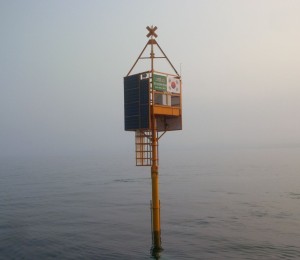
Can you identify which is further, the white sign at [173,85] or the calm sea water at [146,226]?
the calm sea water at [146,226]

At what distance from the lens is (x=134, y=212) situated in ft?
151

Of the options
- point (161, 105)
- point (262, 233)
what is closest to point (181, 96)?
point (161, 105)

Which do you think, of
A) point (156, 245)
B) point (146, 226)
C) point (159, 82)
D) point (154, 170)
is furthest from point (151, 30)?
point (146, 226)

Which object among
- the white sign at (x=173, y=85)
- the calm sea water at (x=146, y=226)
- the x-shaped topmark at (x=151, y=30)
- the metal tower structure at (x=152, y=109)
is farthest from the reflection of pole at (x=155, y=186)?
the x-shaped topmark at (x=151, y=30)

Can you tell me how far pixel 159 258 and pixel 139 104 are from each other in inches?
443

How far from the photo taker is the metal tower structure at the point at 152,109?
22.4 metres

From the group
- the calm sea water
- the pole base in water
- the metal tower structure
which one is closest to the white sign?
the metal tower structure

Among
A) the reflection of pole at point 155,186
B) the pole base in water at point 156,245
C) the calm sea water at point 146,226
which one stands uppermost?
the reflection of pole at point 155,186

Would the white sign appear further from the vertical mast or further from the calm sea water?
the calm sea water

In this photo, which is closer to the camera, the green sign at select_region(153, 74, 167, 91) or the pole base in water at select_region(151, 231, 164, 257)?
the green sign at select_region(153, 74, 167, 91)

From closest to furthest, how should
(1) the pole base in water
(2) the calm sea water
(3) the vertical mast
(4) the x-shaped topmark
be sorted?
(3) the vertical mast, (4) the x-shaped topmark, (1) the pole base in water, (2) the calm sea water

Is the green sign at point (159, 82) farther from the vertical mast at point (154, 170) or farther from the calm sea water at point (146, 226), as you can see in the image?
the calm sea water at point (146, 226)

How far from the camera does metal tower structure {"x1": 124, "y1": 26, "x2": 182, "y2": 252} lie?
22.4 m

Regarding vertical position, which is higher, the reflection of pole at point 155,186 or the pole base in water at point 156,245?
the reflection of pole at point 155,186
